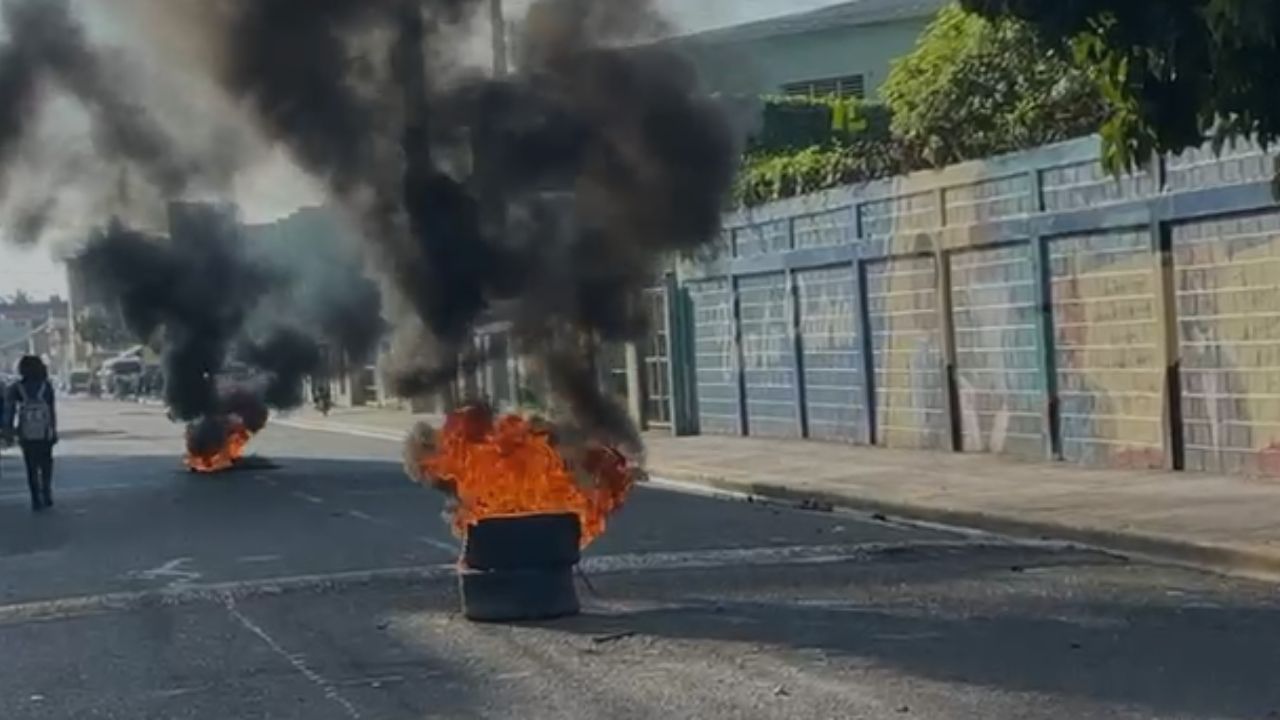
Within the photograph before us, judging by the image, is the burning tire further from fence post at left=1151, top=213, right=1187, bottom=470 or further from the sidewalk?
fence post at left=1151, top=213, right=1187, bottom=470

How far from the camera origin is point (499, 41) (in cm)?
1386

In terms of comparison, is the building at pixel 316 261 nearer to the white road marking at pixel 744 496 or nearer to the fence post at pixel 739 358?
the white road marking at pixel 744 496

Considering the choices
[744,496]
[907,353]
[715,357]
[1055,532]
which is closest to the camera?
[1055,532]

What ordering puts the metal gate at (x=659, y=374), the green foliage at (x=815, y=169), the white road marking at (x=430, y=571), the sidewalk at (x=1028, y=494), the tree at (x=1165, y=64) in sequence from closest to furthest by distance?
the tree at (x=1165, y=64) < the white road marking at (x=430, y=571) < the sidewalk at (x=1028, y=494) < the green foliage at (x=815, y=169) < the metal gate at (x=659, y=374)

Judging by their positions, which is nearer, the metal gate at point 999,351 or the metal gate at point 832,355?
the metal gate at point 999,351

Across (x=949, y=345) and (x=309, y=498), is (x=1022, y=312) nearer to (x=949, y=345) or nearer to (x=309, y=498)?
(x=949, y=345)

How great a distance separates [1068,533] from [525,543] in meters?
5.84

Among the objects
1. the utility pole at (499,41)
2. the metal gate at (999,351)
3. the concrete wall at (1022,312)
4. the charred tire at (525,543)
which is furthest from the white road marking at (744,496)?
the utility pole at (499,41)

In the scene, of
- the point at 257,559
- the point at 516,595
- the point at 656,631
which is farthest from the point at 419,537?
the point at 656,631

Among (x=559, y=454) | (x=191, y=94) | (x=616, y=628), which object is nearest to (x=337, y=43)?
(x=191, y=94)

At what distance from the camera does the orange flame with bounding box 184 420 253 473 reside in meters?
30.6

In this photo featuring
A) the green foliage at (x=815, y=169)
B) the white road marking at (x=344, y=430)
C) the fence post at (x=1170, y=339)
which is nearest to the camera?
the fence post at (x=1170, y=339)

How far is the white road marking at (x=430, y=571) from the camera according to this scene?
582 inches

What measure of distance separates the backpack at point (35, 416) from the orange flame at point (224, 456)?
21.2ft
